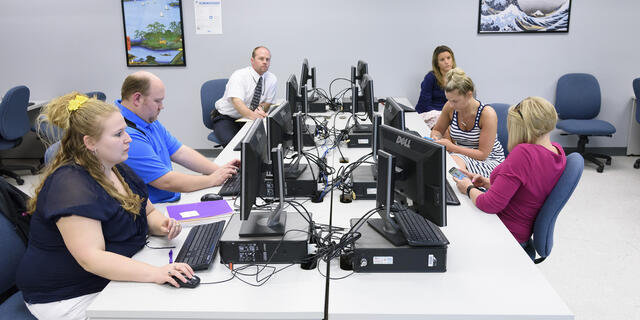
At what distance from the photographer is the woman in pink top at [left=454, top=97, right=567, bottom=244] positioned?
2.08m

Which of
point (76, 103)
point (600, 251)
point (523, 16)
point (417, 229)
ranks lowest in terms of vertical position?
point (600, 251)

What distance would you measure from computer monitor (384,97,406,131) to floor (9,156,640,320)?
1322 mm

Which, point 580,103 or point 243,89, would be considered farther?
point 580,103

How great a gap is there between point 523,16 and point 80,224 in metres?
4.72

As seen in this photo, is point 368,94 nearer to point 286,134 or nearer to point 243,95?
point 286,134

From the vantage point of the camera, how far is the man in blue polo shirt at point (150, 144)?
91.9 inches

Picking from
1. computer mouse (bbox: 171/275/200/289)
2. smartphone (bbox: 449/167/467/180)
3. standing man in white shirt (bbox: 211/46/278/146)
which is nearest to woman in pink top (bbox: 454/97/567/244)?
smartphone (bbox: 449/167/467/180)

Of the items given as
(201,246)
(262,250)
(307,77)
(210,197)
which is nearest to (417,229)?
(262,250)

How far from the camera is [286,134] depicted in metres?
2.47

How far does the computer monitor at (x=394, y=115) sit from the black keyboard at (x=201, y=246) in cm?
99

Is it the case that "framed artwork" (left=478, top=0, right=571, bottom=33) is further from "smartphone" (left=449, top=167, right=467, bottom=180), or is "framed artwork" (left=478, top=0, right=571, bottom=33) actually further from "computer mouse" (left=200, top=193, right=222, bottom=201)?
"computer mouse" (left=200, top=193, right=222, bottom=201)

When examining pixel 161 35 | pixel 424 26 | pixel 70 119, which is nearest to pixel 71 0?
pixel 161 35

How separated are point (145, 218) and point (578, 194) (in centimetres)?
369

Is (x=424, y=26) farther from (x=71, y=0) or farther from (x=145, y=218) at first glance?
(x=145, y=218)
